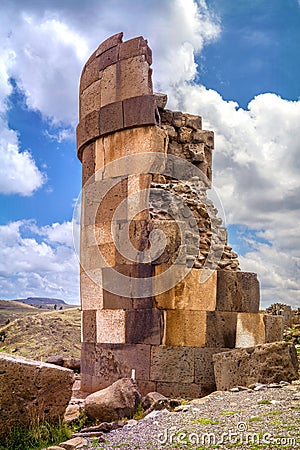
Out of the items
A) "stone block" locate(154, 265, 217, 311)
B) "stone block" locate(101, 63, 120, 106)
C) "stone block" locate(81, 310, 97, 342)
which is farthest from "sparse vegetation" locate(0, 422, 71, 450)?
"stone block" locate(101, 63, 120, 106)

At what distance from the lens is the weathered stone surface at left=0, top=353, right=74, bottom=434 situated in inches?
242

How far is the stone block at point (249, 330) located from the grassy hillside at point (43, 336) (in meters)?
10.2

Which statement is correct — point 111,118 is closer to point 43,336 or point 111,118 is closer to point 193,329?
point 193,329

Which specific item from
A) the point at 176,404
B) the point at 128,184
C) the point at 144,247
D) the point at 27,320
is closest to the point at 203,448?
the point at 176,404

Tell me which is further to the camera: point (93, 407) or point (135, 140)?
point (135, 140)

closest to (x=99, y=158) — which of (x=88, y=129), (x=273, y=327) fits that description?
(x=88, y=129)

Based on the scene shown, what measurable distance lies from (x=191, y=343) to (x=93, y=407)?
76.0 inches

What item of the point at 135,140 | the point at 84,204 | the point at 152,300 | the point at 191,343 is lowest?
the point at 191,343

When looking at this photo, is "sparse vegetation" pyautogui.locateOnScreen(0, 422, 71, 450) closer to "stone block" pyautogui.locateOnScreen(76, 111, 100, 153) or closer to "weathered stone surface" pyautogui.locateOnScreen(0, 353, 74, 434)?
"weathered stone surface" pyautogui.locateOnScreen(0, 353, 74, 434)

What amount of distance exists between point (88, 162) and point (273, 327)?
14.0ft

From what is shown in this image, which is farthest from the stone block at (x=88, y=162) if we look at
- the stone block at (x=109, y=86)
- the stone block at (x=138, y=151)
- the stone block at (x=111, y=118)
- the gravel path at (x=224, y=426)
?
the gravel path at (x=224, y=426)

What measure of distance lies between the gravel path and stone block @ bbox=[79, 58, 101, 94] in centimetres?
615

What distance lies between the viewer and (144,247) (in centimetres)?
873

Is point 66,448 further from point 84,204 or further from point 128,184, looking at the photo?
point 84,204
